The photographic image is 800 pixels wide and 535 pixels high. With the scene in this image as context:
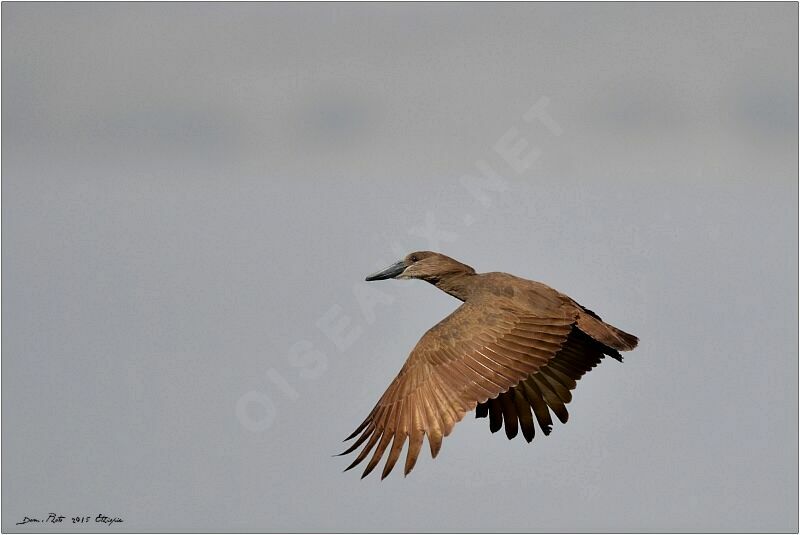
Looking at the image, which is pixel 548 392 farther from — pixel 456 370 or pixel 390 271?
pixel 390 271

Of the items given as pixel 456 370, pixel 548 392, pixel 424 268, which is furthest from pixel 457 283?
pixel 456 370

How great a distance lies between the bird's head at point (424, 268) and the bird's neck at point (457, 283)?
25 mm

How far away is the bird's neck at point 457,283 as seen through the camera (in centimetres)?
2127

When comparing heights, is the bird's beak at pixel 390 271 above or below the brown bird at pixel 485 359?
above

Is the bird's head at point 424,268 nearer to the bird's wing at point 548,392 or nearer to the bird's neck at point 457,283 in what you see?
the bird's neck at point 457,283

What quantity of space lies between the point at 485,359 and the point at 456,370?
42 cm

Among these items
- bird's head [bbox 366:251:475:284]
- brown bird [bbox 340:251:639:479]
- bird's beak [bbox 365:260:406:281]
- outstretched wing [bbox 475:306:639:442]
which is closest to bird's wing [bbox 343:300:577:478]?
brown bird [bbox 340:251:639:479]

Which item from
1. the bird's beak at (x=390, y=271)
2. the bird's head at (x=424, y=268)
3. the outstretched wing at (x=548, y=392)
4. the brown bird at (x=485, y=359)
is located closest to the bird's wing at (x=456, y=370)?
the brown bird at (x=485, y=359)

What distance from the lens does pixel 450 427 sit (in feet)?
59.6

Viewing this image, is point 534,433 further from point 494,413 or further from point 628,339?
point 628,339

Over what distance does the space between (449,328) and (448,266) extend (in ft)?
8.40

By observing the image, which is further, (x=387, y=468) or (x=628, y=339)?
(x=628, y=339)

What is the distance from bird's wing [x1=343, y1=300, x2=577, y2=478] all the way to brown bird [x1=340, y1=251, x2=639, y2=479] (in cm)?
1

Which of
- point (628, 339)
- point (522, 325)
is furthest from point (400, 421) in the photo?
point (628, 339)
